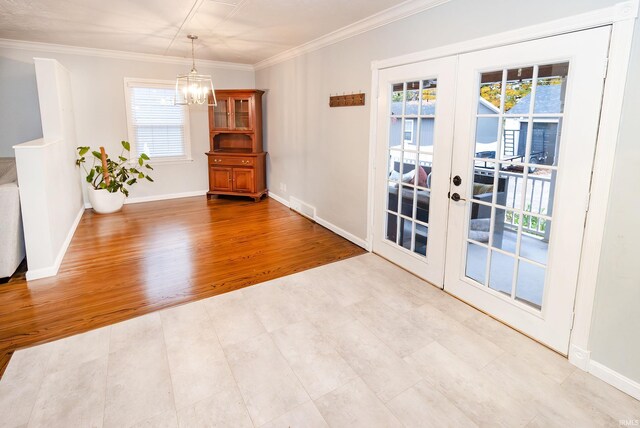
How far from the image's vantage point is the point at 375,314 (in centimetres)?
287

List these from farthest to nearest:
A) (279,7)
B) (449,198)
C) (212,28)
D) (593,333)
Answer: (212,28) → (279,7) → (449,198) → (593,333)

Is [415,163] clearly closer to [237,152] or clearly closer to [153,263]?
[153,263]

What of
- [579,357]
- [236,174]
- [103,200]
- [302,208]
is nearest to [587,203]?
[579,357]

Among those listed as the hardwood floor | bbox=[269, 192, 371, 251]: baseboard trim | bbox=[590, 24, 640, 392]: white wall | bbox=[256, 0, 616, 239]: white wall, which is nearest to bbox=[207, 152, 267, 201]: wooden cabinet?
bbox=[256, 0, 616, 239]: white wall

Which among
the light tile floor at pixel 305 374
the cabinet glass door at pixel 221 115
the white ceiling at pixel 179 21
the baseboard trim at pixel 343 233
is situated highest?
the white ceiling at pixel 179 21

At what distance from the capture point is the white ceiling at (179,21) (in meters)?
3.37

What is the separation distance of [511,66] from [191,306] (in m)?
2.99

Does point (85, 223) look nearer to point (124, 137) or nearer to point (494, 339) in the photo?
point (124, 137)

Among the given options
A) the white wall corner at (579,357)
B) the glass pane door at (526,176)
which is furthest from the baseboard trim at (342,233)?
the white wall corner at (579,357)

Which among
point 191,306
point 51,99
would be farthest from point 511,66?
point 51,99

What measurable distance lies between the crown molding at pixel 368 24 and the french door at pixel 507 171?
0.47 m

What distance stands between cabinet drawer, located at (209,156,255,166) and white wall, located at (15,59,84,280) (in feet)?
6.99

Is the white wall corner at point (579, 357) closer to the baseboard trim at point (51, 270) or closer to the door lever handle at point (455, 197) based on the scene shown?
the door lever handle at point (455, 197)

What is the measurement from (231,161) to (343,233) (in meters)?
2.90
